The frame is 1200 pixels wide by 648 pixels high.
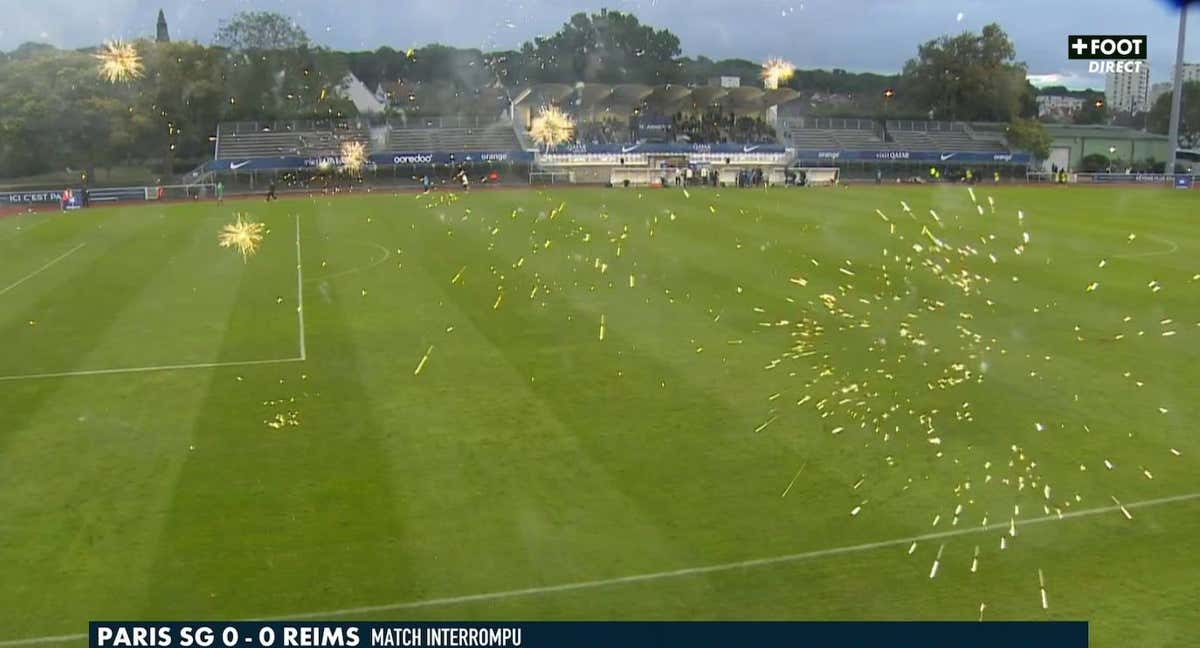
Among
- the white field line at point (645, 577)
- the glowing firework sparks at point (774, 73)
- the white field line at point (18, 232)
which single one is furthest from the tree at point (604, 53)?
the white field line at point (645, 577)

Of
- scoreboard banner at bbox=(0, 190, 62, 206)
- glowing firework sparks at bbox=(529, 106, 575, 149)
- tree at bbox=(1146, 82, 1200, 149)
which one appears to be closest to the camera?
scoreboard banner at bbox=(0, 190, 62, 206)

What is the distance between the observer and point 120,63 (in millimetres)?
59750

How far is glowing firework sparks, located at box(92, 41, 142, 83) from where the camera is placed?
59763 mm

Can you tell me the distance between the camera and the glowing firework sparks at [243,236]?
2919 centimetres

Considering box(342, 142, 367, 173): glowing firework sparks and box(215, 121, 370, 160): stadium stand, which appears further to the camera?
box(215, 121, 370, 160): stadium stand

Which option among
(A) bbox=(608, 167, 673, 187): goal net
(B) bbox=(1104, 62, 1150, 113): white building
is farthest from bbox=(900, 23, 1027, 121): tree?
(A) bbox=(608, 167, 673, 187): goal net

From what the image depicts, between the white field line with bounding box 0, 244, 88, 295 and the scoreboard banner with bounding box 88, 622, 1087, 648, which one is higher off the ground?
the white field line with bounding box 0, 244, 88, 295

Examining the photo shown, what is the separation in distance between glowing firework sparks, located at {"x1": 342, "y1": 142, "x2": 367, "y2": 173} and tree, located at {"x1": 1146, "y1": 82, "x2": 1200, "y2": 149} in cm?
7063

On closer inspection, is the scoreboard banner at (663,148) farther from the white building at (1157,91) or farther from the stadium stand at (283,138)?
the white building at (1157,91)

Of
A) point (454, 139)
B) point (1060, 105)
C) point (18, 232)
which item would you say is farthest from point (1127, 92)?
point (18, 232)

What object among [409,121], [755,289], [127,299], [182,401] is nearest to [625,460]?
[182,401]

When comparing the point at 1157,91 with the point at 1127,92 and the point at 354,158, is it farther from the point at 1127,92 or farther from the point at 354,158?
the point at 354,158

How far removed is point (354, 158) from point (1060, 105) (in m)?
83.7

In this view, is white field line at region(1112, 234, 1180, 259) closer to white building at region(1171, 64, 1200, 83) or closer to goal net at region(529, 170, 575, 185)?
goal net at region(529, 170, 575, 185)
